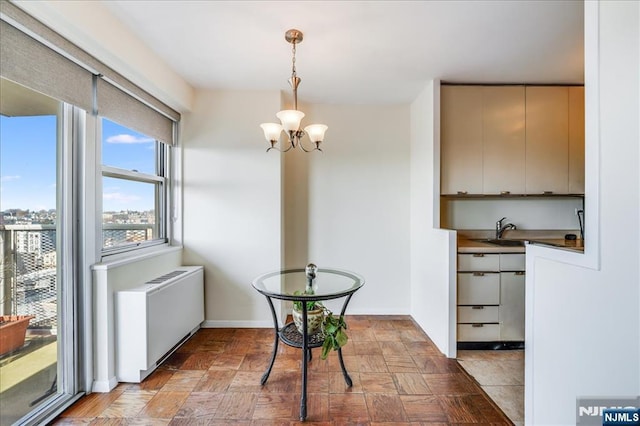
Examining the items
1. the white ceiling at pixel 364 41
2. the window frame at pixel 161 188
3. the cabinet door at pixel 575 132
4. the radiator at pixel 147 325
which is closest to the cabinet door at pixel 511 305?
the cabinet door at pixel 575 132

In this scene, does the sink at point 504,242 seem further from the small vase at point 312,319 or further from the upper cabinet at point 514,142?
the small vase at point 312,319

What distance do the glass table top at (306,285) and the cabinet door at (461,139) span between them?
1508 millimetres

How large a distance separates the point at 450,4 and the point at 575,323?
A: 1878 mm

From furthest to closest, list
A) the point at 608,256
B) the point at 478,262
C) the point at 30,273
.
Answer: the point at 478,262 → the point at 30,273 → the point at 608,256

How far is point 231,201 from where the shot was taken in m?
3.15

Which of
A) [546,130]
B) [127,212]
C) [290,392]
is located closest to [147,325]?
[127,212]

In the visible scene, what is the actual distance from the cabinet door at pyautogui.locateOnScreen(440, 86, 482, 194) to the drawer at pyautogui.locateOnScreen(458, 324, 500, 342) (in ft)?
4.23

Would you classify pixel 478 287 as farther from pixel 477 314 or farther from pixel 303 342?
pixel 303 342

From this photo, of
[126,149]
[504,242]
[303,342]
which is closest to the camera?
[303,342]

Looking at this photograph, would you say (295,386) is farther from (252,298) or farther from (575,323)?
(575,323)

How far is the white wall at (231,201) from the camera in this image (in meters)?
3.15

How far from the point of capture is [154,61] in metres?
2.42

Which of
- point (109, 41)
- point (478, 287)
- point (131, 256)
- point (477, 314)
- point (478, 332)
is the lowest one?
point (478, 332)

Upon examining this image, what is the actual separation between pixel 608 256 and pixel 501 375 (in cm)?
160
